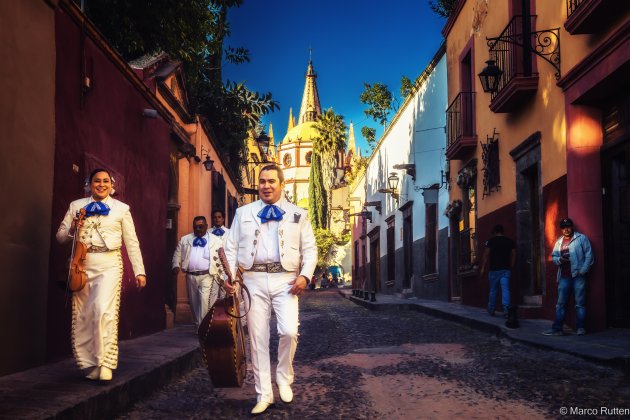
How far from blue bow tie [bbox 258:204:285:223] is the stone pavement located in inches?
59.7

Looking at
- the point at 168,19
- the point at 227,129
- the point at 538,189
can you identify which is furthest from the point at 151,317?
the point at 227,129

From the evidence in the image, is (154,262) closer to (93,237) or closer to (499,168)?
(93,237)

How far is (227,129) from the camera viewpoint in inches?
828

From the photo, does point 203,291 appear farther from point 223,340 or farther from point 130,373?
Answer: point 223,340

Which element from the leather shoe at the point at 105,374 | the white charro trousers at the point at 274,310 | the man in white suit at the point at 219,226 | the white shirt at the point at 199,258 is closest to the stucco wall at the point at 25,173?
the leather shoe at the point at 105,374


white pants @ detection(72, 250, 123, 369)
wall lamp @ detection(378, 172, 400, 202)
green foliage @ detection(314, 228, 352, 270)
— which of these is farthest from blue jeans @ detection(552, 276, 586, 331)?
green foliage @ detection(314, 228, 352, 270)

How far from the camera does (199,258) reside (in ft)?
31.3

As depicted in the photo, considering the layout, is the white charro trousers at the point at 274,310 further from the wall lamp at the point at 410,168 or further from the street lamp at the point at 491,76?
the wall lamp at the point at 410,168

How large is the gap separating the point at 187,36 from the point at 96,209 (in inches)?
334

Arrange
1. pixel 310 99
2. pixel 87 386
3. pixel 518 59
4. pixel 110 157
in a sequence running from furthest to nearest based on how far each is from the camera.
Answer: pixel 310 99 < pixel 518 59 < pixel 110 157 < pixel 87 386

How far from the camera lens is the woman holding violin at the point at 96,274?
5.11 meters

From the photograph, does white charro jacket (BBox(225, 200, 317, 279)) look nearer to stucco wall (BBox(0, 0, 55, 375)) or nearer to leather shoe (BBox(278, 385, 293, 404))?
leather shoe (BBox(278, 385, 293, 404))

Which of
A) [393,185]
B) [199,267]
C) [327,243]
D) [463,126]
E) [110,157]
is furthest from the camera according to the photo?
[327,243]

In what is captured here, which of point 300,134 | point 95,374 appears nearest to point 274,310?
point 95,374
